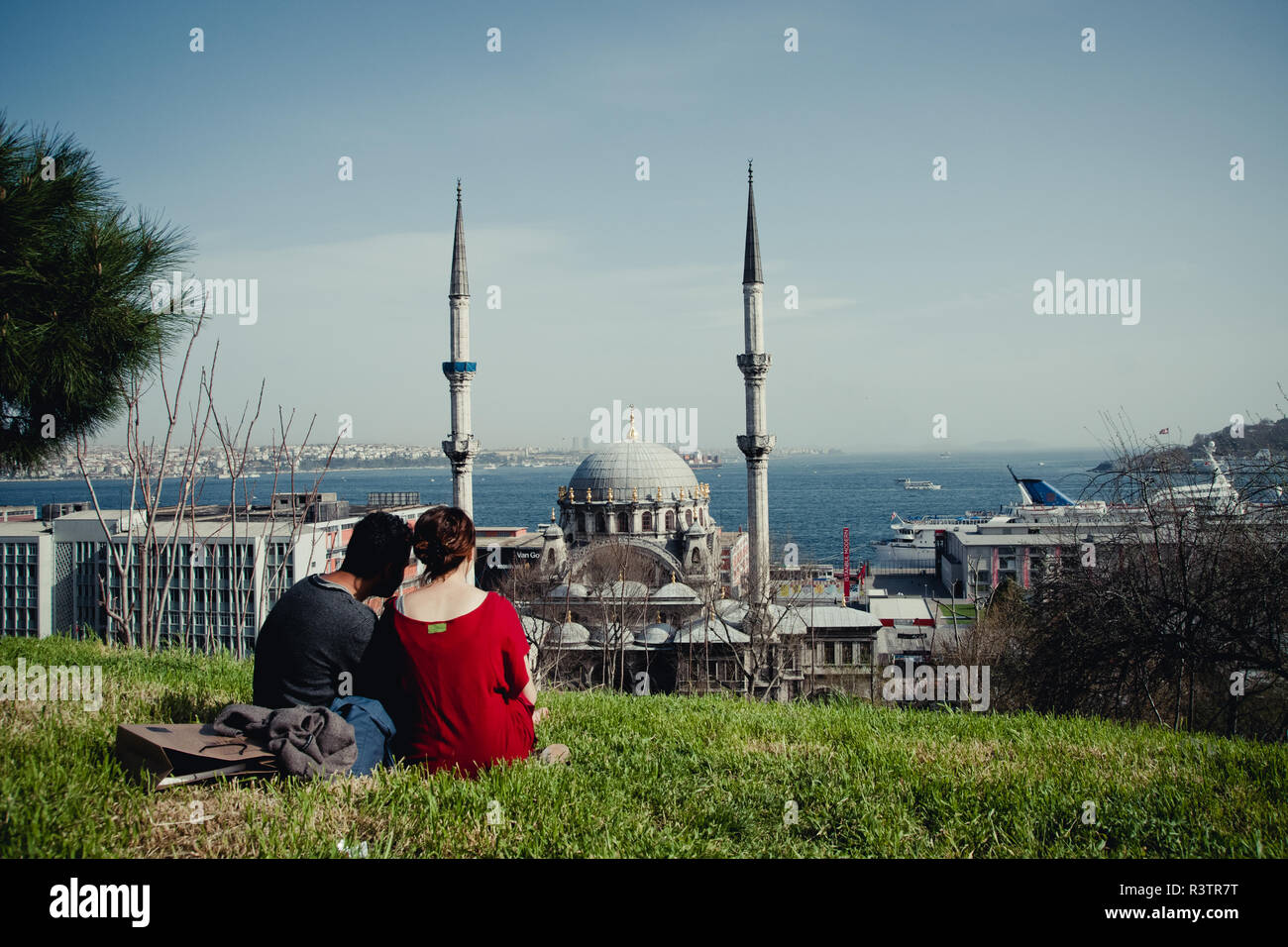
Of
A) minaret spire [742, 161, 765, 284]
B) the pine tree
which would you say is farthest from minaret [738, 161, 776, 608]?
the pine tree

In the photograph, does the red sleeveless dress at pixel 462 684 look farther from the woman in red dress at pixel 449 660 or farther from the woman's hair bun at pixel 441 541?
the woman's hair bun at pixel 441 541

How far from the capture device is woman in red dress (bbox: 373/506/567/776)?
376 cm

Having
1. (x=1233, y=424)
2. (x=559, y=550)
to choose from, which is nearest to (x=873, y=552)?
(x=559, y=550)

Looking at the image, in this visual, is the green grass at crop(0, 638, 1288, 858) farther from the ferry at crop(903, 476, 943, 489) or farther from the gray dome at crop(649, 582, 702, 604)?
the ferry at crop(903, 476, 943, 489)

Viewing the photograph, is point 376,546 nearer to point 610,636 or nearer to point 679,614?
point 610,636

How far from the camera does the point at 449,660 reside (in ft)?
12.3

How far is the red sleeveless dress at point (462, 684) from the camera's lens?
12.3 ft

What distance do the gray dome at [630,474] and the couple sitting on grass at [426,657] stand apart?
3709 cm

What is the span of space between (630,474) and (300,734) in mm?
38472

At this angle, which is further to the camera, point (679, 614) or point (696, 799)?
point (679, 614)

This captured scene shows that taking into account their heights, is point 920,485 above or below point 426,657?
below

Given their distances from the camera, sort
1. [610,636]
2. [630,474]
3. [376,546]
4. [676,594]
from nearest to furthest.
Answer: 1. [376,546]
2. [610,636]
3. [676,594]
4. [630,474]

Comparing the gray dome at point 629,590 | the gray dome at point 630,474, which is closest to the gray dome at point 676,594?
the gray dome at point 629,590

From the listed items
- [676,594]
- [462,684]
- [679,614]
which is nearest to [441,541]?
[462,684]
